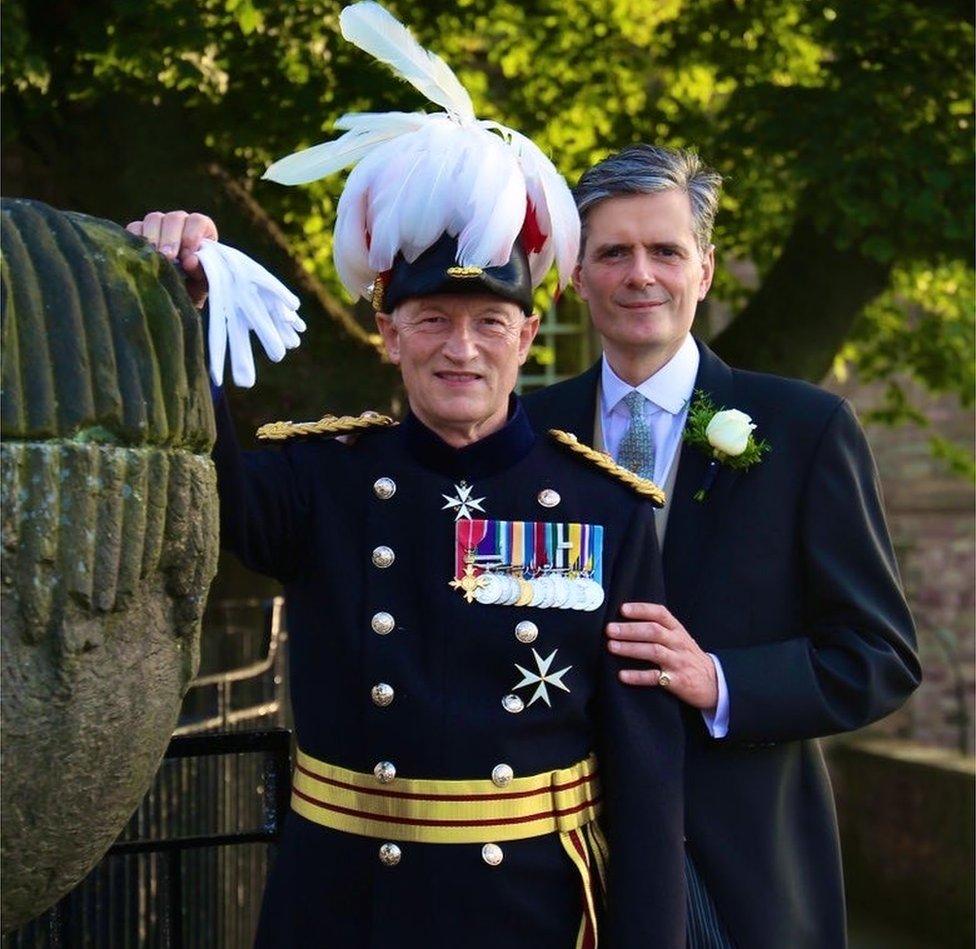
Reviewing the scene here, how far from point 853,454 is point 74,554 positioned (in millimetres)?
1810

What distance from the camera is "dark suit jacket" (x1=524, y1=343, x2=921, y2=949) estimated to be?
10.5 ft

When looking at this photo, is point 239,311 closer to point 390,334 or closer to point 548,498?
point 390,334

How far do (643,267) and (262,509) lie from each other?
979mm

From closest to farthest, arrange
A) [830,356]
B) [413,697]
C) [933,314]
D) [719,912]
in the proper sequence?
[413,697], [719,912], [830,356], [933,314]

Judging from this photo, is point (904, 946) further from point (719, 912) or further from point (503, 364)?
point (503, 364)

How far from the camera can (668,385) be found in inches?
139

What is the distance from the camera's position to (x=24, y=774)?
198 cm

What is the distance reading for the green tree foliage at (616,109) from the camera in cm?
705

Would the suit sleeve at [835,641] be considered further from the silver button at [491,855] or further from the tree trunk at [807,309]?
the tree trunk at [807,309]

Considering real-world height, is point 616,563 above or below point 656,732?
above

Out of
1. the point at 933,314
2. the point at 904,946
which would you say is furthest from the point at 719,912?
the point at 933,314

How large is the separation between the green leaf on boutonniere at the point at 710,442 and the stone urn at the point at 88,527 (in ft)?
4.58

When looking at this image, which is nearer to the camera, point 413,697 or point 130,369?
point 130,369

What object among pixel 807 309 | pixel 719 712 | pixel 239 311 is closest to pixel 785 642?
pixel 719 712
